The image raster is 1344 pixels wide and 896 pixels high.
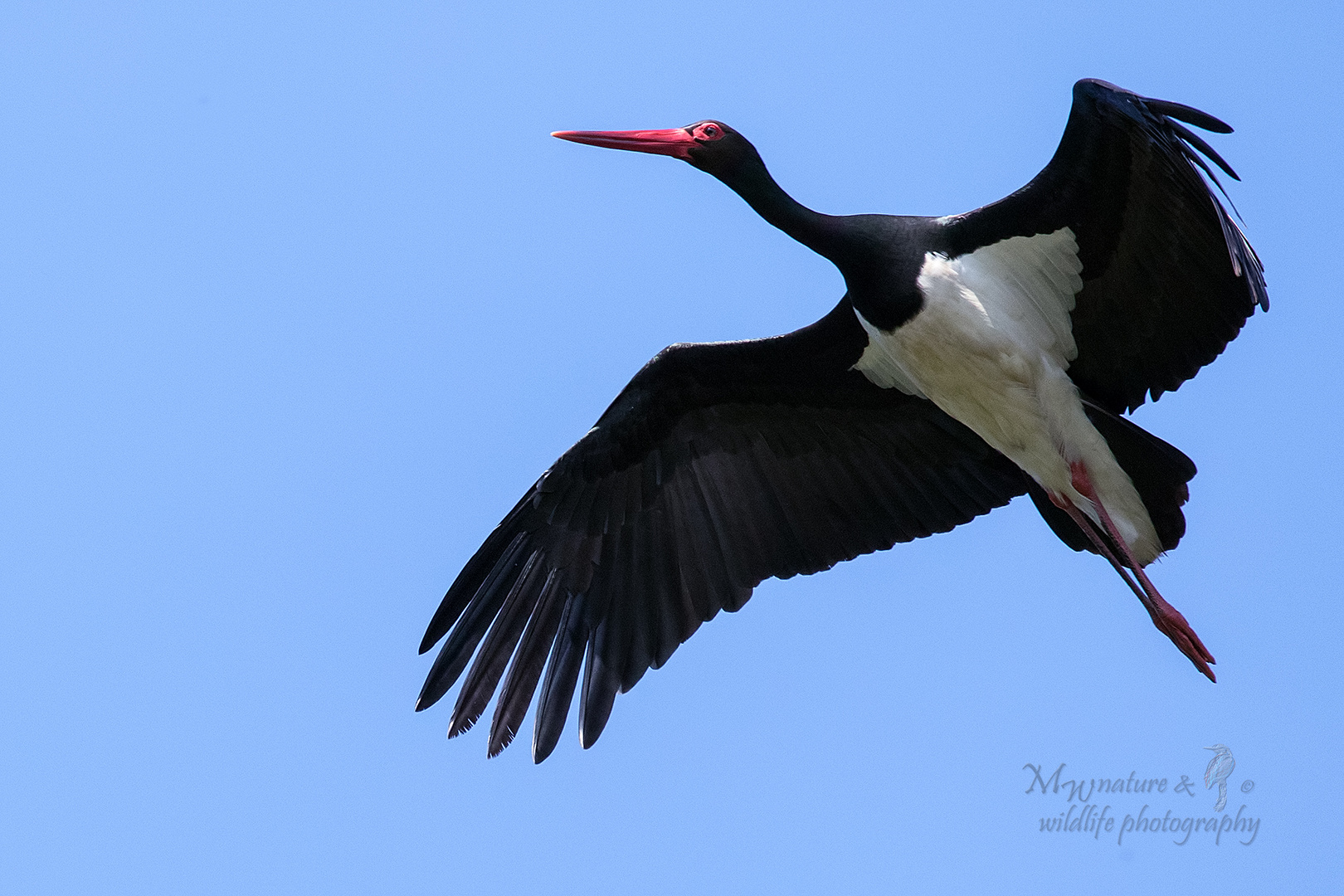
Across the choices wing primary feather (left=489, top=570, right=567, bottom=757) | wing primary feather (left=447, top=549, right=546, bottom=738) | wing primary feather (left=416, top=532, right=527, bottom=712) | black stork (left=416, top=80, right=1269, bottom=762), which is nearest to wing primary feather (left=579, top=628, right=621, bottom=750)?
black stork (left=416, top=80, right=1269, bottom=762)

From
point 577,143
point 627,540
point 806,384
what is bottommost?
point 627,540

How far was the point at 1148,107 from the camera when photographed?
720 cm

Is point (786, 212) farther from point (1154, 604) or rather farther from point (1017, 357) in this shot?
point (1154, 604)

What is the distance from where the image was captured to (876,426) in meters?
9.08

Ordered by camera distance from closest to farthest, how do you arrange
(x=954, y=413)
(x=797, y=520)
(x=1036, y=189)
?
(x=1036, y=189), (x=954, y=413), (x=797, y=520)

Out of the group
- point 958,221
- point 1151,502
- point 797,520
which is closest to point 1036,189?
point 958,221

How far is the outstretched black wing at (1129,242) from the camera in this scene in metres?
7.61

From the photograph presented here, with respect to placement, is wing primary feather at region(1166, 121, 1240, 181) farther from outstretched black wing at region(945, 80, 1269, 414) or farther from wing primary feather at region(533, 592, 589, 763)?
wing primary feather at region(533, 592, 589, 763)

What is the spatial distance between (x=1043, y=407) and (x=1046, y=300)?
51 centimetres

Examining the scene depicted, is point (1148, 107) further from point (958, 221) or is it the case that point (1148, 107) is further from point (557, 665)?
point (557, 665)

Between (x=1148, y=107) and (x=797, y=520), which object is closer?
(x=1148, y=107)

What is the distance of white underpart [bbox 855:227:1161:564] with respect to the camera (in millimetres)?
8148

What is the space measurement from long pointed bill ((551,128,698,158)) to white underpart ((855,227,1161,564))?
1.29 m

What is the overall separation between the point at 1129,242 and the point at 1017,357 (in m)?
0.73
